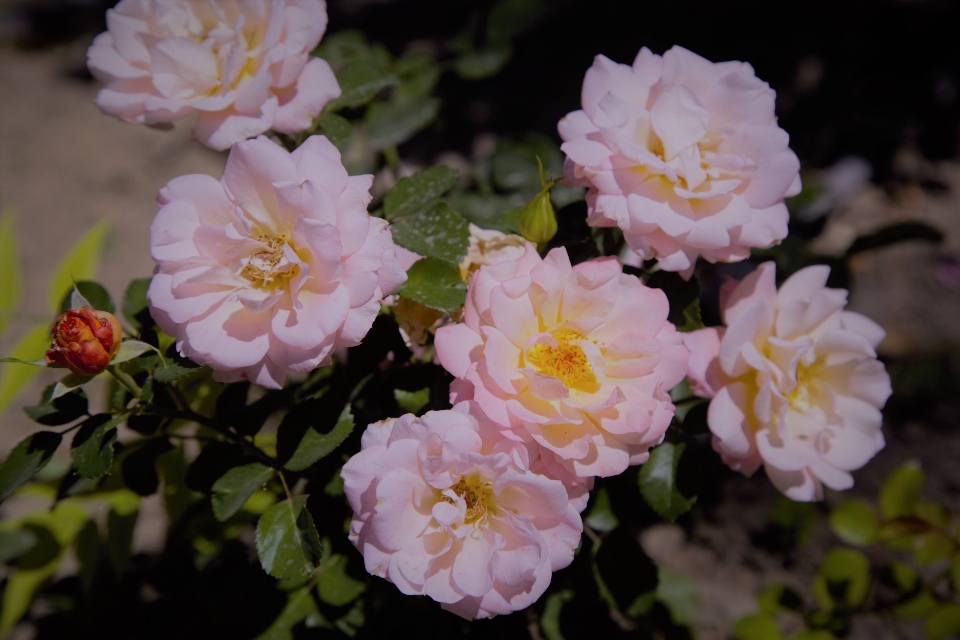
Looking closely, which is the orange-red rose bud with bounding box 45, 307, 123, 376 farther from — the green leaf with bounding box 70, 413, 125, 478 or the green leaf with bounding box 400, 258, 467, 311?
the green leaf with bounding box 400, 258, 467, 311

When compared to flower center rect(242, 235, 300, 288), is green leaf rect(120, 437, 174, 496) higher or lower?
lower

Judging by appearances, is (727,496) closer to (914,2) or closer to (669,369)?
(669,369)

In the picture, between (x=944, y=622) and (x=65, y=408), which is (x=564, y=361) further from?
(x=944, y=622)

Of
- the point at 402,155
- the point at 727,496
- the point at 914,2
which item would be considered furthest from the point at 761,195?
the point at 914,2

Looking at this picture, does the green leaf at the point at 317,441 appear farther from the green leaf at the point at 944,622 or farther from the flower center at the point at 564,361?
the green leaf at the point at 944,622

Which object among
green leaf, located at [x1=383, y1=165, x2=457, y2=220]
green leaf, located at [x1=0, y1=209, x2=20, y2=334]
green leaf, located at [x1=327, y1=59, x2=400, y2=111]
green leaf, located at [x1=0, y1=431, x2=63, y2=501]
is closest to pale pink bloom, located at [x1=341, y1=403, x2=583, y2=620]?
green leaf, located at [x1=383, y1=165, x2=457, y2=220]

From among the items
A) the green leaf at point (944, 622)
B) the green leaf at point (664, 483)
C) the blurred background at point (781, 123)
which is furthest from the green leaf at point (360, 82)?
the green leaf at point (944, 622)

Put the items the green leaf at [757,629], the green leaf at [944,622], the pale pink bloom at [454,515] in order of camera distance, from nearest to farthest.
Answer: the pale pink bloom at [454,515]
the green leaf at [944,622]
the green leaf at [757,629]
